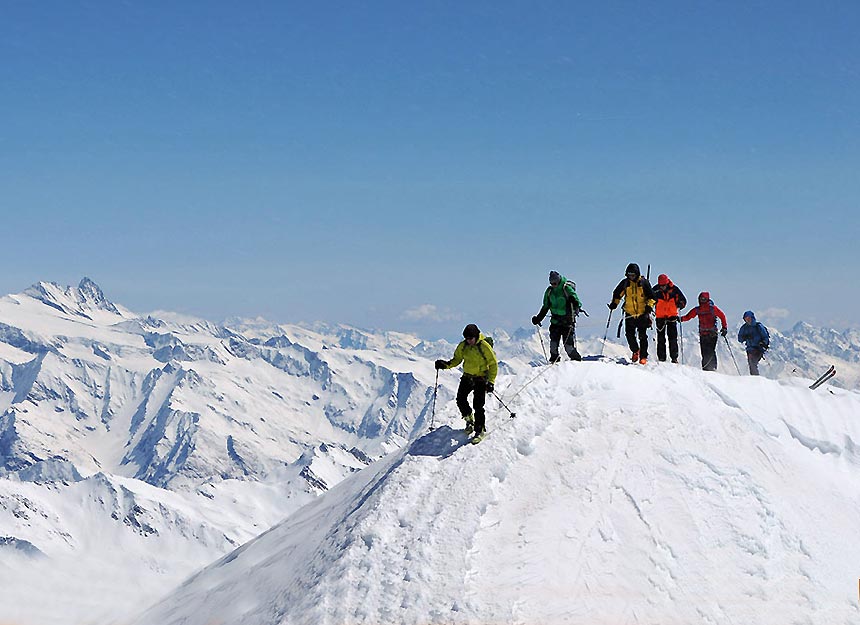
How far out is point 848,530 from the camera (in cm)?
1798

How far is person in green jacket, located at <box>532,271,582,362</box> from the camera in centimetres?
2398

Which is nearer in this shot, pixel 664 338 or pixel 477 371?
pixel 477 371

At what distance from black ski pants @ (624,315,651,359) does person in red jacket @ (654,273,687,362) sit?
6.91 feet

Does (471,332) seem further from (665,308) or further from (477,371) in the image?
(665,308)

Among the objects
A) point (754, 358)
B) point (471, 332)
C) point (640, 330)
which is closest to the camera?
point (471, 332)

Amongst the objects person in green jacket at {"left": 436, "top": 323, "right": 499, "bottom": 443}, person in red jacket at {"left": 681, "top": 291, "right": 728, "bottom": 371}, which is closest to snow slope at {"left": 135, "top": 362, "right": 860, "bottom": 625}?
person in green jacket at {"left": 436, "top": 323, "right": 499, "bottom": 443}

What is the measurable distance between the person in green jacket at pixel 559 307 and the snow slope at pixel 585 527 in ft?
→ 6.46

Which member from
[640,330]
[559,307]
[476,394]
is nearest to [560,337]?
[559,307]

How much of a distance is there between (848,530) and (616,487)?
228 inches

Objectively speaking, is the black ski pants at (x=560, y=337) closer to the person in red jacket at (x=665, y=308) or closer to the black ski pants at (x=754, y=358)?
the person in red jacket at (x=665, y=308)

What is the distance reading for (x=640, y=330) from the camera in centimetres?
2633

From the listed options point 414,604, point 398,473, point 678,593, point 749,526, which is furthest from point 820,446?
point 414,604

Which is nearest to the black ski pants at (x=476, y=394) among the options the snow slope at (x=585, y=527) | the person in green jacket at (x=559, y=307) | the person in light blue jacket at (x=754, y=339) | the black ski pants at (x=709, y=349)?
the snow slope at (x=585, y=527)

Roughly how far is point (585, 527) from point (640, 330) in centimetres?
1163
